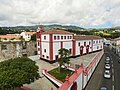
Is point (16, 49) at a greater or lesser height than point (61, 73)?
greater

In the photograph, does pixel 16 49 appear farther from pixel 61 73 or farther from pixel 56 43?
pixel 61 73

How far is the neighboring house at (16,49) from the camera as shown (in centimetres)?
3356

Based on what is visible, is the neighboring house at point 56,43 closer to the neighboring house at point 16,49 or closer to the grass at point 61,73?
the neighboring house at point 16,49

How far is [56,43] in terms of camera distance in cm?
3522

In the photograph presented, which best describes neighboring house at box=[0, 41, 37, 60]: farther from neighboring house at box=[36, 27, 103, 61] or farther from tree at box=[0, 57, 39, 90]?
tree at box=[0, 57, 39, 90]

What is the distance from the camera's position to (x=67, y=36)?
125 ft

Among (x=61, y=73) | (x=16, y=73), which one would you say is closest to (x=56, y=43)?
(x=61, y=73)

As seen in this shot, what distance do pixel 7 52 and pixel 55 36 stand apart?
11930 millimetres

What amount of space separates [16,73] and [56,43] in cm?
2010

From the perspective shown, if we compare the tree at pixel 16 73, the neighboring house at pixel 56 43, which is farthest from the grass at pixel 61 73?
the tree at pixel 16 73

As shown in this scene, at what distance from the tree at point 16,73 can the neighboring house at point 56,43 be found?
51.2 feet

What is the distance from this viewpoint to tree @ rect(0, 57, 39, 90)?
1501 cm

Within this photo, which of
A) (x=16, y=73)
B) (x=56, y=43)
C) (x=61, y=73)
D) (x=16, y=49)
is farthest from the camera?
(x=16, y=49)

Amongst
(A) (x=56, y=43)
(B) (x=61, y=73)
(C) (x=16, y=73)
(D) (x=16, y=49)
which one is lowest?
(B) (x=61, y=73)
